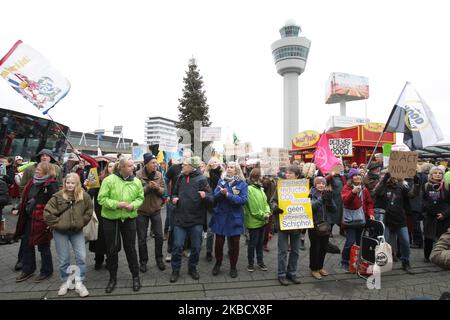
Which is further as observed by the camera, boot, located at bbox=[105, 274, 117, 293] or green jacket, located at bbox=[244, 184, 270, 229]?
green jacket, located at bbox=[244, 184, 270, 229]

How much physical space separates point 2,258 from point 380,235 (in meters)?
7.30

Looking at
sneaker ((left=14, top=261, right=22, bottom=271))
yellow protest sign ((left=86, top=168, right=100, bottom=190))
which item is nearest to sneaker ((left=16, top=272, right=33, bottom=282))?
sneaker ((left=14, top=261, right=22, bottom=271))

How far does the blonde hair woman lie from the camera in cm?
404

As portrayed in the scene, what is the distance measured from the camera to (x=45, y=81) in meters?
4.99

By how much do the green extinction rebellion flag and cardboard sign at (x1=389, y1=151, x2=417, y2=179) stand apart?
0.59 meters

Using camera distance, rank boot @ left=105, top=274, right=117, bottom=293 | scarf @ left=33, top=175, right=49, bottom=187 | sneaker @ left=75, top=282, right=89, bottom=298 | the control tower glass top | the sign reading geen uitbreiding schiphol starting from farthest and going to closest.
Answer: the control tower glass top < the sign reading geen uitbreiding schiphol < scarf @ left=33, top=175, right=49, bottom=187 < boot @ left=105, top=274, right=117, bottom=293 < sneaker @ left=75, top=282, right=89, bottom=298

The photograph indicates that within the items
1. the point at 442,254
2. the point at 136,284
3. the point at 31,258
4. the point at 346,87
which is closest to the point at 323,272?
the point at 442,254

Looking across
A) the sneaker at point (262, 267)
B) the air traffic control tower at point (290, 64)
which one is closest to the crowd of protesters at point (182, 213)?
the sneaker at point (262, 267)

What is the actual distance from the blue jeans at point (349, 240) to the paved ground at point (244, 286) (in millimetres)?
218

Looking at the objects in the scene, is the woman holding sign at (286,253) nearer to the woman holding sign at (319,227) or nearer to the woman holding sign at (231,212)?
the woman holding sign at (319,227)

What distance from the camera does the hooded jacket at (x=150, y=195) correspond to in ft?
16.3

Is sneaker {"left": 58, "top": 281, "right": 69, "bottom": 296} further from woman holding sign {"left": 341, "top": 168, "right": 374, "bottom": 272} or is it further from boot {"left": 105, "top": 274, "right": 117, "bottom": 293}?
woman holding sign {"left": 341, "top": 168, "right": 374, "bottom": 272}
